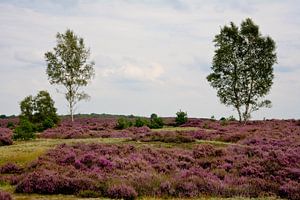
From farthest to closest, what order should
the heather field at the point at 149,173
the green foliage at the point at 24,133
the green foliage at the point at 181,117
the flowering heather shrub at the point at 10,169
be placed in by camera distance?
the green foliage at the point at 181,117, the green foliage at the point at 24,133, the flowering heather shrub at the point at 10,169, the heather field at the point at 149,173

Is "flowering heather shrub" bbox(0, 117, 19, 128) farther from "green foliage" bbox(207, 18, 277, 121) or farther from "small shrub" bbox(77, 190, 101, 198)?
"small shrub" bbox(77, 190, 101, 198)

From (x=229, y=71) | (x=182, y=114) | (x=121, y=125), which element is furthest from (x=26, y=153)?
(x=229, y=71)

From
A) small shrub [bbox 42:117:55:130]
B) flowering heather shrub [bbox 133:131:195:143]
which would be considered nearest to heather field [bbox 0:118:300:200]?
flowering heather shrub [bbox 133:131:195:143]

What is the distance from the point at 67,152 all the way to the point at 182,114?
37667 millimetres

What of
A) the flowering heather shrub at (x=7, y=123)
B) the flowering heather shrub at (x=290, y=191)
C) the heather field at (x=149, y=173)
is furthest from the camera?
the flowering heather shrub at (x=7, y=123)

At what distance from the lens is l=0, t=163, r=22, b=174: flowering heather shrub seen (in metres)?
22.7

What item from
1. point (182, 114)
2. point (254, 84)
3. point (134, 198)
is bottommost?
point (134, 198)

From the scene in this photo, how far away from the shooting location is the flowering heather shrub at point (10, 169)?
74.5 feet

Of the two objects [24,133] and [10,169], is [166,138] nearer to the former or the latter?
[24,133]

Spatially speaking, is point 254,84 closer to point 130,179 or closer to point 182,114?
point 182,114

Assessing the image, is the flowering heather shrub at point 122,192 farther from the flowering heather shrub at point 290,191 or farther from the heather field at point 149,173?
the flowering heather shrub at point 290,191

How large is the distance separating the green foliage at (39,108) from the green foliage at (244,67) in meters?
24.7

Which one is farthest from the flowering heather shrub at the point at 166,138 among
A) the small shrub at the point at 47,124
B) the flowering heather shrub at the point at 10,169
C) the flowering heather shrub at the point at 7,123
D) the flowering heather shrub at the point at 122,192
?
the flowering heather shrub at the point at 7,123

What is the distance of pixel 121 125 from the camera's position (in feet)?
171
